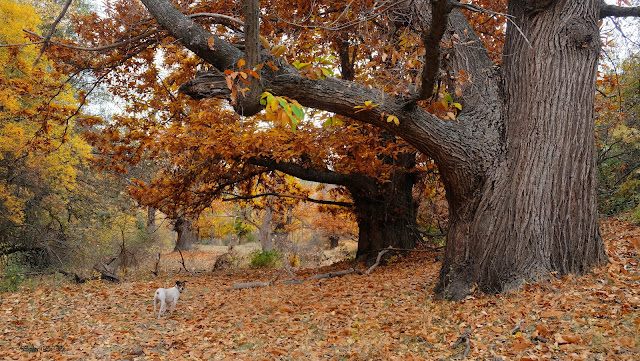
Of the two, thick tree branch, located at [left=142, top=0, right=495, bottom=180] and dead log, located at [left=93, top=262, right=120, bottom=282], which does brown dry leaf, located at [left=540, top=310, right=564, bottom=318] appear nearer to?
thick tree branch, located at [left=142, top=0, right=495, bottom=180]

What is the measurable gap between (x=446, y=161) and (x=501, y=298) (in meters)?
1.69

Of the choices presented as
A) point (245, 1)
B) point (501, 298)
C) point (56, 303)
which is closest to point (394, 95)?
point (245, 1)

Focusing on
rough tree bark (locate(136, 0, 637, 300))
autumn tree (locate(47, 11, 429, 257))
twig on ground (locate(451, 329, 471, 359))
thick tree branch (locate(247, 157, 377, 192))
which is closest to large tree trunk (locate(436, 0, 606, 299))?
rough tree bark (locate(136, 0, 637, 300))

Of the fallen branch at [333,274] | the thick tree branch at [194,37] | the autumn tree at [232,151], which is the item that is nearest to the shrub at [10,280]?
the autumn tree at [232,151]

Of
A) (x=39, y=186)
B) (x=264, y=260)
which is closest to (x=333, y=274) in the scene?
(x=264, y=260)

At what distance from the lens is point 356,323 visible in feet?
16.0

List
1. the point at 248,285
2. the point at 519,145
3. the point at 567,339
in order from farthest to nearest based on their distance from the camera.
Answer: the point at 248,285
the point at 519,145
the point at 567,339

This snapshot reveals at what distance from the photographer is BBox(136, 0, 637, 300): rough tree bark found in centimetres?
487

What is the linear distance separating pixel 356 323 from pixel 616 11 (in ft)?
16.8

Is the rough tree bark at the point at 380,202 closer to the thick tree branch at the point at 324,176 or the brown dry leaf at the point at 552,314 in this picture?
the thick tree branch at the point at 324,176

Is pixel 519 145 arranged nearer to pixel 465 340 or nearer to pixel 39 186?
pixel 465 340

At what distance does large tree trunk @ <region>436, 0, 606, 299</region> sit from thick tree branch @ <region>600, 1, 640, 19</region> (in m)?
0.25

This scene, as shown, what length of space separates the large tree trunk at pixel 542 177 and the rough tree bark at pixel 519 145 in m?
0.01

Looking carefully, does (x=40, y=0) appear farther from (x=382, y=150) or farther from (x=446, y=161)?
(x=446, y=161)
